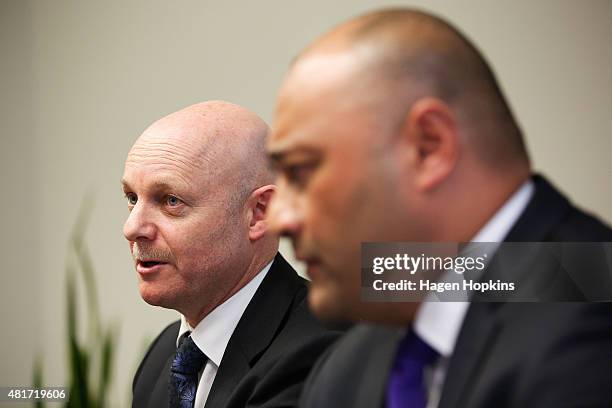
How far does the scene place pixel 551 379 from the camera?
947 mm

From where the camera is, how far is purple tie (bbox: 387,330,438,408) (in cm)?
112

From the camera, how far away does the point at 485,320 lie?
41.6 inches

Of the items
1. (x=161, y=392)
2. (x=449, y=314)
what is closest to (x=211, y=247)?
(x=161, y=392)

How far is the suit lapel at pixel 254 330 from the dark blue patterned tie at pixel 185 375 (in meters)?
0.09

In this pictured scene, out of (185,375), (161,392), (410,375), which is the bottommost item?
(161,392)

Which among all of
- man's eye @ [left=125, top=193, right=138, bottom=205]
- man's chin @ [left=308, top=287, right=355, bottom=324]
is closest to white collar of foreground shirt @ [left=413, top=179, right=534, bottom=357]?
man's chin @ [left=308, top=287, right=355, bottom=324]

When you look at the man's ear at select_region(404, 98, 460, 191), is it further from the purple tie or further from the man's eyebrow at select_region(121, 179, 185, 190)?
the man's eyebrow at select_region(121, 179, 185, 190)

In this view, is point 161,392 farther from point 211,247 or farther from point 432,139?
point 432,139

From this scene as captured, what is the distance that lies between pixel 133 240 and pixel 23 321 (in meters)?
2.11

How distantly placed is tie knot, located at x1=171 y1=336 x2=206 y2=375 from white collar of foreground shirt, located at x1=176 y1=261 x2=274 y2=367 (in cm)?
2

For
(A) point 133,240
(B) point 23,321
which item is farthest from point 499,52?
(B) point 23,321

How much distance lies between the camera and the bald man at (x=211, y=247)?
77.2 inches

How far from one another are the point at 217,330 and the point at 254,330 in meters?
0.11

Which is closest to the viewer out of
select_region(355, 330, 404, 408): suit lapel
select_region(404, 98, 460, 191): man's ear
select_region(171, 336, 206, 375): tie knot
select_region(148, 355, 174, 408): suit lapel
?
select_region(404, 98, 460, 191): man's ear
